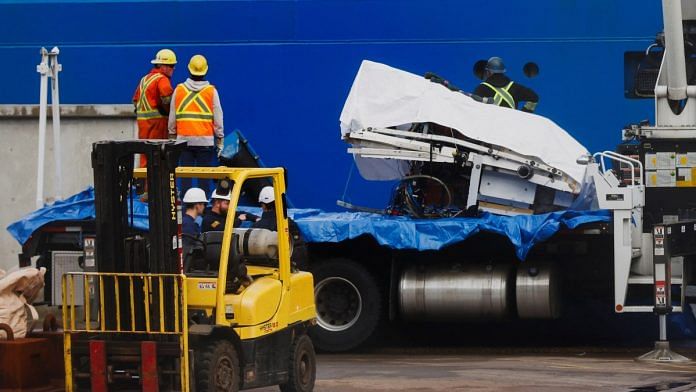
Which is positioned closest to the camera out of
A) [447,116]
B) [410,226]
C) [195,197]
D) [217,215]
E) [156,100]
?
[195,197]

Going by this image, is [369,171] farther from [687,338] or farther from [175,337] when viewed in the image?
[175,337]

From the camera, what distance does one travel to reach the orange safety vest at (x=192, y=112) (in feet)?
45.4

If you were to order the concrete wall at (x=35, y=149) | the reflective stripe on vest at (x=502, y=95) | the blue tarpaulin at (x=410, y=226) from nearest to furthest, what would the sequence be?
the blue tarpaulin at (x=410, y=226)
the reflective stripe on vest at (x=502, y=95)
the concrete wall at (x=35, y=149)

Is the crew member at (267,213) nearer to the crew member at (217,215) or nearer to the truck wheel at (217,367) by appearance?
the crew member at (217,215)

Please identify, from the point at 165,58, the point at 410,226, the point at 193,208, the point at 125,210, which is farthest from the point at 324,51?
the point at 125,210

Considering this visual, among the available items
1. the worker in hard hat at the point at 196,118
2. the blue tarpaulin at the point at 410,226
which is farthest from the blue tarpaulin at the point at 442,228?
the worker in hard hat at the point at 196,118

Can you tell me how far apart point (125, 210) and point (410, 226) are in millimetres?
4519

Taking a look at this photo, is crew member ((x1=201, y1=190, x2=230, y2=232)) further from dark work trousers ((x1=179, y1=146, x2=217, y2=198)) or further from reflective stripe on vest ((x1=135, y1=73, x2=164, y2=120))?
reflective stripe on vest ((x1=135, y1=73, x2=164, y2=120))

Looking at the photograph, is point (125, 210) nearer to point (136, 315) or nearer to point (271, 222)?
point (136, 315)

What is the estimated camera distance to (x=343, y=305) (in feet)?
45.2

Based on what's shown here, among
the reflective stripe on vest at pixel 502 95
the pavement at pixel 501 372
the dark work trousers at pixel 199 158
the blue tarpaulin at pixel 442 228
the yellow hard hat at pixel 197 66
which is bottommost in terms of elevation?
the pavement at pixel 501 372

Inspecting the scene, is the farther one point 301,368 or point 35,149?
point 35,149

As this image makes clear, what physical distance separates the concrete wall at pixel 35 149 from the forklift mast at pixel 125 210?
6.45 m

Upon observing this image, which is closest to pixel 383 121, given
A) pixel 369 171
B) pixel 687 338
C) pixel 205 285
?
pixel 369 171
